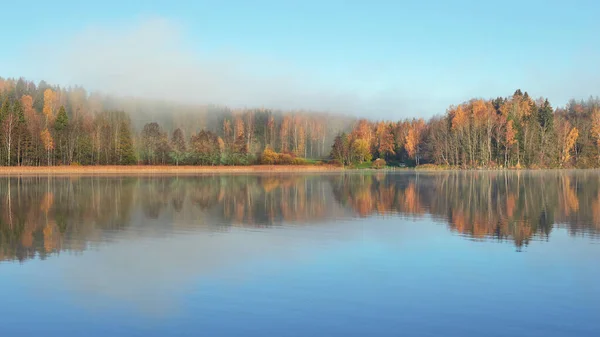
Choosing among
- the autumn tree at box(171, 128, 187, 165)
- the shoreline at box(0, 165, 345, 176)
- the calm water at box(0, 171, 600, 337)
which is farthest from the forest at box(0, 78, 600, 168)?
the calm water at box(0, 171, 600, 337)

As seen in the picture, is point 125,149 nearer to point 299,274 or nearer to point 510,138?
point 510,138

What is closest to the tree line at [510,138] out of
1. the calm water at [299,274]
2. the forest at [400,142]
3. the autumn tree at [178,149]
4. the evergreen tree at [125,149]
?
the forest at [400,142]

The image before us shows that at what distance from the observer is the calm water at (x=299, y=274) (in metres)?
8.21

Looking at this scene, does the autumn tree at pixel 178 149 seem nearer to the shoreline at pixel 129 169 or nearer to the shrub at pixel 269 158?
the shoreline at pixel 129 169

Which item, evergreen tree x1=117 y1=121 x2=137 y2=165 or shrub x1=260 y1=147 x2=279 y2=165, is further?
shrub x1=260 y1=147 x2=279 y2=165

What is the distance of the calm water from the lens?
821 centimetres

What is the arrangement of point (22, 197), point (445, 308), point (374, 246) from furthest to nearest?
point (22, 197) → point (374, 246) → point (445, 308)

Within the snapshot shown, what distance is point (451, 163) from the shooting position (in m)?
106

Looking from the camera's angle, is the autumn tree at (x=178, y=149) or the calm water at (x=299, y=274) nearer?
the calm water at (x=299, y=274)

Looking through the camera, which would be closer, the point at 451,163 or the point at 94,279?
the point at 94,279

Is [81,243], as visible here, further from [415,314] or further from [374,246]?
[415,314]

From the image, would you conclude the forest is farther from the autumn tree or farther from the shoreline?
the shoreline

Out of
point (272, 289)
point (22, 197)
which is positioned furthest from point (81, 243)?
point (22, 197)

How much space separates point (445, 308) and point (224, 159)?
316 feet
